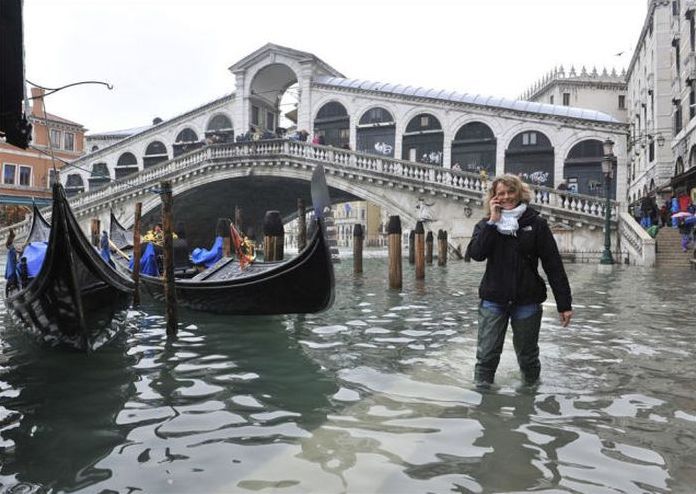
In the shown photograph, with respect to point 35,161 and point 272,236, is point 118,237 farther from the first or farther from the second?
point 35,161

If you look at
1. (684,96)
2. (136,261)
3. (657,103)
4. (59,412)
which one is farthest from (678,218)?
(59,412)

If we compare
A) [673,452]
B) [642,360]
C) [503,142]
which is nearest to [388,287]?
[642,360]

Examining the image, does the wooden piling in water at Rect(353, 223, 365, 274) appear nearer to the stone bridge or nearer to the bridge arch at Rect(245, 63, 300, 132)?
the stone bridge

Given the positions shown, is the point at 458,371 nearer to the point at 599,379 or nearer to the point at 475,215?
the point at 599,379

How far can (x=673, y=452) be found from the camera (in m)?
2.44

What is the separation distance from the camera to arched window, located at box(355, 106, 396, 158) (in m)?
22.2

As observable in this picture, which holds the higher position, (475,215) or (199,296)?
(475,215)

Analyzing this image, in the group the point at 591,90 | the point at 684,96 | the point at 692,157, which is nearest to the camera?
the point at 692,157


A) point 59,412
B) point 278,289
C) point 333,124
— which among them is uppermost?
point 333,124

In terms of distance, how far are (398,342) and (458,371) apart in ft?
3.74

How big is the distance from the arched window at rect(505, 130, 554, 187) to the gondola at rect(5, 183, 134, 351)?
17468 millimetres

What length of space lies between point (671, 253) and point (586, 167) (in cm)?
702

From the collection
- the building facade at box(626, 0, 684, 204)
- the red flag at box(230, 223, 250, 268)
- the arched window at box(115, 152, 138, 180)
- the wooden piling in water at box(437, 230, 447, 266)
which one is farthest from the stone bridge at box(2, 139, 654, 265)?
the red flag at box(230, 223, 250, 268)

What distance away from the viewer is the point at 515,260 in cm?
304
